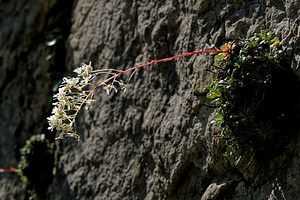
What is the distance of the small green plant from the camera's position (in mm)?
1359

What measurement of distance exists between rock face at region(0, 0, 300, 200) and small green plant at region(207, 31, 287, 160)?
61 mm

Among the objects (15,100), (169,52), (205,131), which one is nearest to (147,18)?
(169,52)

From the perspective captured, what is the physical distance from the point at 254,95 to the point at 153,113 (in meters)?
0.73

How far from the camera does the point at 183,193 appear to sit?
1.80 meters

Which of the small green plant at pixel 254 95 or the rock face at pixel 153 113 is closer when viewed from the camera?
the small green plant at pixel 254 95

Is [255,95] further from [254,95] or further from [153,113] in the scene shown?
[153,113]

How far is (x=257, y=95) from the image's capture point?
1.38 meters

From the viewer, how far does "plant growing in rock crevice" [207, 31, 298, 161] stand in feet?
4.46

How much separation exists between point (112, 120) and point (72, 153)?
1.42ft

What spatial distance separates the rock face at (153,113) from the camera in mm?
1479

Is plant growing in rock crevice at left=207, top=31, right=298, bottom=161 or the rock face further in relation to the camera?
the rock face

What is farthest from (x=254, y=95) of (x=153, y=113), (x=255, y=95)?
(x=153, y=113)

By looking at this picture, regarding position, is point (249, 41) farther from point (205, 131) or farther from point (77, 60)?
point (77, 60)

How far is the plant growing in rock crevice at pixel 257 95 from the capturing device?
53.6 inches
